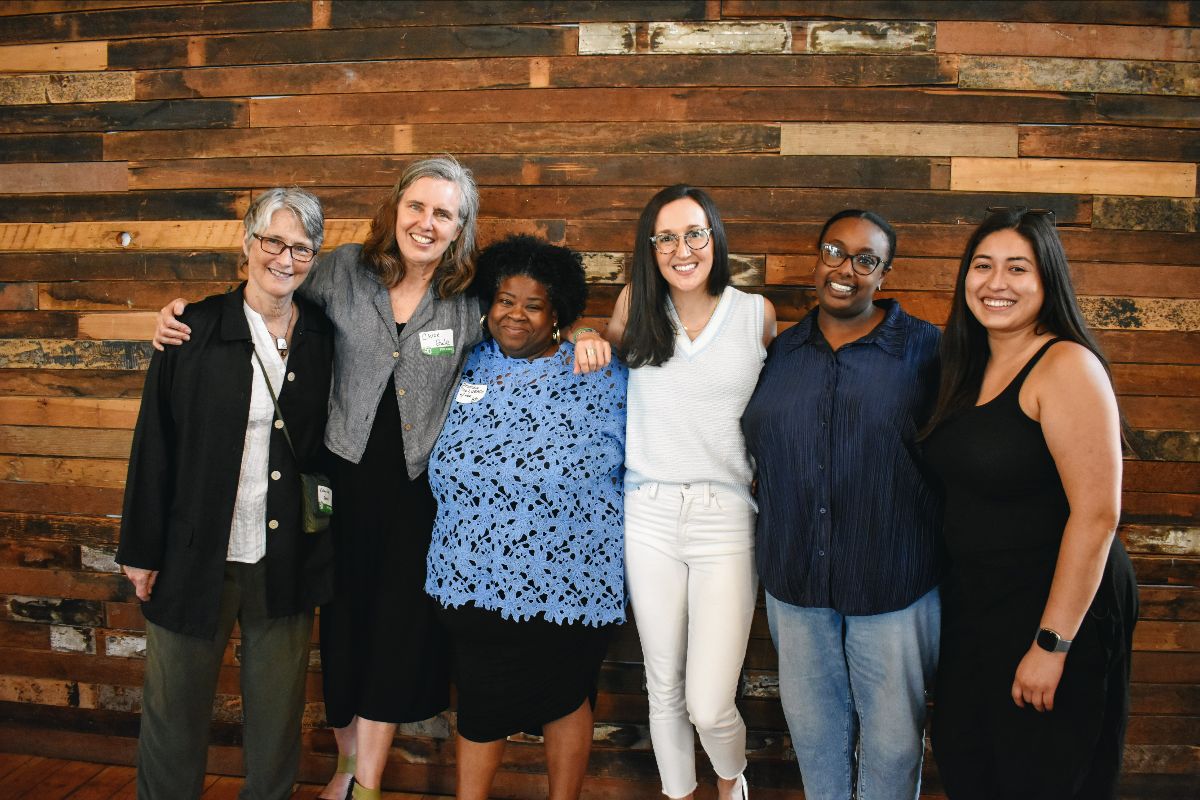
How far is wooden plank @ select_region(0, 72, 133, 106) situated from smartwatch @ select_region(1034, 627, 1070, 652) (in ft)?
11.6

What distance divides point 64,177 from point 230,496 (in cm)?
179

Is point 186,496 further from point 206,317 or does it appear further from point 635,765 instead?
point 635,765

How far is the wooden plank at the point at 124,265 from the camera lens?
2715 mm

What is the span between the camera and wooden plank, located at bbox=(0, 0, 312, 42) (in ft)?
8.68

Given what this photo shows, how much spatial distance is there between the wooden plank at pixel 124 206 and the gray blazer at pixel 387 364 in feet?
2.89

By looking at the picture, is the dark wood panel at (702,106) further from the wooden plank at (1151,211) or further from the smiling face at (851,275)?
the smiling face at (851,275)

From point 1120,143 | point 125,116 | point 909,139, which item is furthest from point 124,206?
point 1120,143

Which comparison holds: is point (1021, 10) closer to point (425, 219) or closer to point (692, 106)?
point (692, 106)

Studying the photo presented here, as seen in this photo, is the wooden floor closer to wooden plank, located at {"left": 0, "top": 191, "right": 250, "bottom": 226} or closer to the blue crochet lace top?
the blue crochet lace top

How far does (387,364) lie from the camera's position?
6.93ft

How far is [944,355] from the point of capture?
70.4 inches

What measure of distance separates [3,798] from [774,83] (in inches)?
153

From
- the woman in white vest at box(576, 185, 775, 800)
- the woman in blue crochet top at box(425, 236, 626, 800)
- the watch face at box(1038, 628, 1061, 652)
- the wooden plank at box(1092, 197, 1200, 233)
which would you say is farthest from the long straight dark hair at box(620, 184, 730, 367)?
the wooden plank at box(1092, 197, 1200, 233)

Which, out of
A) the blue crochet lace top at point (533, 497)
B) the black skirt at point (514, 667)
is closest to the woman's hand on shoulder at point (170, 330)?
the blue crochet lace top at point (533, 497)
